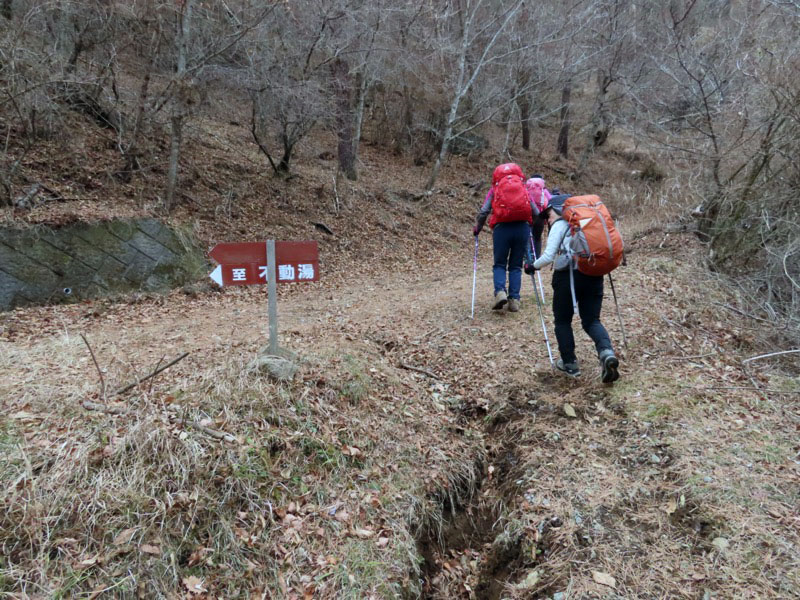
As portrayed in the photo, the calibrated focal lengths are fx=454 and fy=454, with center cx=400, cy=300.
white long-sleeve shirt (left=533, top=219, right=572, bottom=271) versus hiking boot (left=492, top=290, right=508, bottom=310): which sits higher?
white long-sleeve shirt (left=533, top=219, right=572, bottom=271)

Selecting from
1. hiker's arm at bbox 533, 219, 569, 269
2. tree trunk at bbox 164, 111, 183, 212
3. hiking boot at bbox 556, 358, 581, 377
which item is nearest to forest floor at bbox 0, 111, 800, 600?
hiking boot at bbox 556, 358, 581, 377

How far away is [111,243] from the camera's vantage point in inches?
305

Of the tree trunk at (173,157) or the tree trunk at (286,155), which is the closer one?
the tree trunk at (173,157)

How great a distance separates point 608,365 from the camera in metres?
4.38

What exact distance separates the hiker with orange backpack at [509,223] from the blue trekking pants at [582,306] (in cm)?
156

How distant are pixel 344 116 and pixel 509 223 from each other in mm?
8350

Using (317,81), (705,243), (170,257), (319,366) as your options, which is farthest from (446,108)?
(319,366)

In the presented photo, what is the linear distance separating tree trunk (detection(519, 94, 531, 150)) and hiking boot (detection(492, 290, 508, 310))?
12.3 meters

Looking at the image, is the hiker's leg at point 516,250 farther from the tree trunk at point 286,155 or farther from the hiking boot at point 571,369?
the tree trunk at point 286,155

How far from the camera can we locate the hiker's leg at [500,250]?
20.3 feet

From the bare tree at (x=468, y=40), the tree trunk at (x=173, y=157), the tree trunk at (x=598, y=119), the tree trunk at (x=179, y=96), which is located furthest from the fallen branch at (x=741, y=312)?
the tree trunk at (x=598, y=119)

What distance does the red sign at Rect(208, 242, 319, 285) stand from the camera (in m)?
3.70

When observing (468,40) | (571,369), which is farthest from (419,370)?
(468,40)

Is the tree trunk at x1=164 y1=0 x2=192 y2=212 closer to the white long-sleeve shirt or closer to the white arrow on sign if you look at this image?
the white arrow on sign
